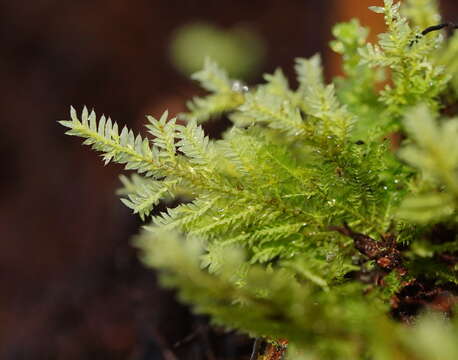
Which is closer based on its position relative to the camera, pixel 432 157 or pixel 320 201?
pixel 432 157

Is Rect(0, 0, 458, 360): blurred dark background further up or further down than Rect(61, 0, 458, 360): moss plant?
further up

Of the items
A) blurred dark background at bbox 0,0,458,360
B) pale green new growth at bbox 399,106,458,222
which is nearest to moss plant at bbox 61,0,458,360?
pale green new growth at bbox 399,106,458,222

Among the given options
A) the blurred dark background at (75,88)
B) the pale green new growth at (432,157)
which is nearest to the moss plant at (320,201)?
the pale green new growth at (432,157)

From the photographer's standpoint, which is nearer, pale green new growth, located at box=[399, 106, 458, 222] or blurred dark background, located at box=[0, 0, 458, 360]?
pale green new growth, located at box=[399, 106, 458, 222]

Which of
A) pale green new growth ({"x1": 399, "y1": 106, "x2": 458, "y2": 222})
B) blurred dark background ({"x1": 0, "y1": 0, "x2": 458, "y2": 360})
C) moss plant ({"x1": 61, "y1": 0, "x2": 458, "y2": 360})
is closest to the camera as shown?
pale green new growth ({"x1": 399, "y1": 106, "x2": 458, "y2": 222})

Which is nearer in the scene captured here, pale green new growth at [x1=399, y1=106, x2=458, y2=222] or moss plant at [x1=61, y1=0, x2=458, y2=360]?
pale green new growth at [x1=399, y1=106, x2=458, y2=222]

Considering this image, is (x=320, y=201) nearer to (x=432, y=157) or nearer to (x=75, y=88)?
(x=432, y=157)

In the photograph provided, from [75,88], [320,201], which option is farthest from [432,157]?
[75,88]

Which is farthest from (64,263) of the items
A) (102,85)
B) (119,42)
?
(119,42)

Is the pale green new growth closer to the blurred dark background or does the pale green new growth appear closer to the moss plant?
the moss plant

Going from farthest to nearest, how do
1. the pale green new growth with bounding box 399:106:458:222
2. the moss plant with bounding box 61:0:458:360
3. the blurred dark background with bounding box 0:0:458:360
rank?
1. the blurred dark background with bounding box 0:0:458:360
2. the moss plant with bounding box 61:0:458:360
3. the pale green new growth with bounding box 399:106:458:222

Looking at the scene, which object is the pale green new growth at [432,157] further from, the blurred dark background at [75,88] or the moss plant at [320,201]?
the blurred dark background at [75,88]
